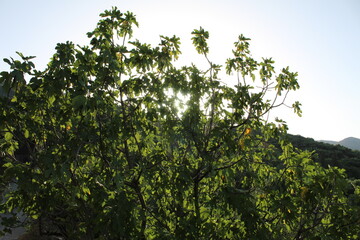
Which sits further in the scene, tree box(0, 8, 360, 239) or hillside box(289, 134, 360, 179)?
hillside box(289, 134, 360, 179)

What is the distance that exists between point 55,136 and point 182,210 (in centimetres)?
225

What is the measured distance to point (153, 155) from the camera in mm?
4125


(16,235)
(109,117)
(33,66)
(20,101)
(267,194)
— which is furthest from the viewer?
(16,235)

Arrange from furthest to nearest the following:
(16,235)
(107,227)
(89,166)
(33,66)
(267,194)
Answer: (16,235) → (89,166) → (267,194) → (107,227) → (33,66)

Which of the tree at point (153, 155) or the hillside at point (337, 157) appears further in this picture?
the hillside at point (337, 157)

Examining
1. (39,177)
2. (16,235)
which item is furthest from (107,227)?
(16,235)

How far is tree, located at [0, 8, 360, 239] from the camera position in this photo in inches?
136

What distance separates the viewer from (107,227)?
3381 mm

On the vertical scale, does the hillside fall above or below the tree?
above

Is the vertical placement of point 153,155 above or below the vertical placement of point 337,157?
below

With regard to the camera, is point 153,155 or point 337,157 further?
point 337,157

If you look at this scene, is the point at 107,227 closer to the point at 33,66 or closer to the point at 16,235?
the point at 33,66

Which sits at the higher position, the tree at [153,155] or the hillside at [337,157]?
the hillside at [337,157]

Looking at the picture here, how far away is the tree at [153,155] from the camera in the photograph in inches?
136
